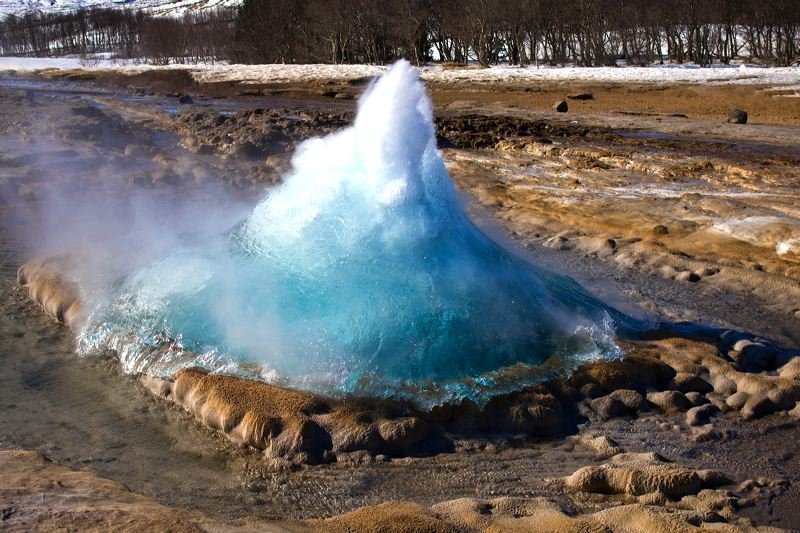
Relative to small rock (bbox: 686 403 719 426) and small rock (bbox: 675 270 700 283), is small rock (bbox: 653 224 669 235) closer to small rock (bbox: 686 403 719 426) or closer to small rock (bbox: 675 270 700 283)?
small rock (bbox: 675 270 700 283)

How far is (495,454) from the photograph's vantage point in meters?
3.40

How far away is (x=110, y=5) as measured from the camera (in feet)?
303

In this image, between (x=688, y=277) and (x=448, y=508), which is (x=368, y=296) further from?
(x=688, y=277)

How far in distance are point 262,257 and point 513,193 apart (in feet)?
14.8

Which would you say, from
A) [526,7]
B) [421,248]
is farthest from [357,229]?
[526,7]

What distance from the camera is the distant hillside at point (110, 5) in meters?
80.4

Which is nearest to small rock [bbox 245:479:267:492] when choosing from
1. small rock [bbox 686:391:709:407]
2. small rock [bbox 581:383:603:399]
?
small rock [bbox 581:383:603:399]

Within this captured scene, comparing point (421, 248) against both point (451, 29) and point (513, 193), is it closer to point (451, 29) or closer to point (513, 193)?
point (513, 193)

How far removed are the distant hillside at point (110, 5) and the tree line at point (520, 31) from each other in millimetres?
42066

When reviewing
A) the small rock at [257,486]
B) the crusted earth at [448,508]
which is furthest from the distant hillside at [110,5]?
the crusted earth at [448,508]

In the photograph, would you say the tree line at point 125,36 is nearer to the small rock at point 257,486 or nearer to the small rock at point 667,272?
the small rock at point 667,272

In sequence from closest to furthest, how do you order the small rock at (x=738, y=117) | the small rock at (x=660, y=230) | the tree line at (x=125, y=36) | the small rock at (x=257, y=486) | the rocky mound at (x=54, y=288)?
the small rock at (x=257, y=486)
the rocky mound at (x=54, y=288)
the small rock at (x=660, y=230)
the small rock at (x=738, y=117)
the tree line at (x=125, y=36)

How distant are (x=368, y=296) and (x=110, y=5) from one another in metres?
99.5

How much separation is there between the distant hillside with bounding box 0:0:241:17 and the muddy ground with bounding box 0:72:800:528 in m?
69.3
